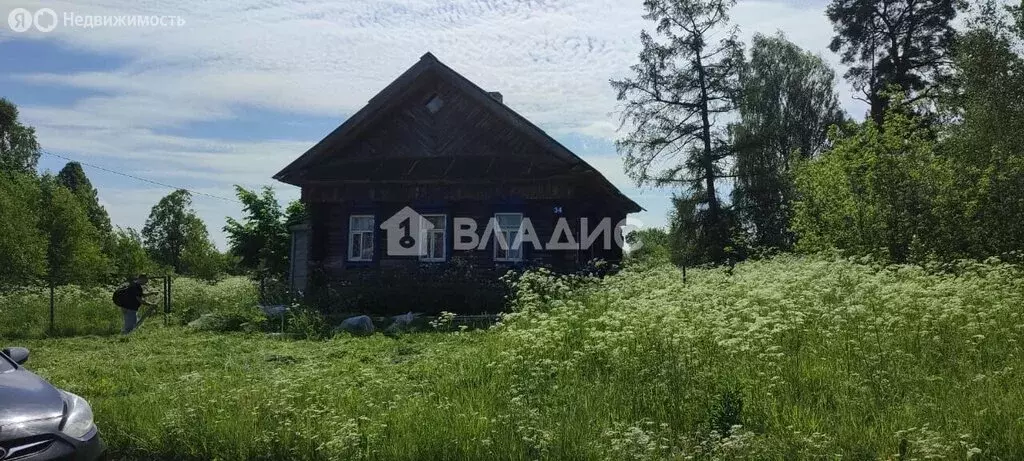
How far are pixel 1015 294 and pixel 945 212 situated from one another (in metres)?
8.09

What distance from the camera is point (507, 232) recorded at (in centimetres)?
1953

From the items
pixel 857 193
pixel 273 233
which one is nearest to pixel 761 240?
pixel 857 193

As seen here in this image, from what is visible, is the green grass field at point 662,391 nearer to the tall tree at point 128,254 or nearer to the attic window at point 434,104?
the attic window at point 434,104

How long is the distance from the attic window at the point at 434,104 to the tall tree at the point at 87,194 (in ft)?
131

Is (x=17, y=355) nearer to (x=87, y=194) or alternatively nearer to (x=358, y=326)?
(x=358, y=326)

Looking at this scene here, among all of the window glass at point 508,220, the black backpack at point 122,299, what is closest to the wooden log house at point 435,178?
→ the window glass at point 508,220

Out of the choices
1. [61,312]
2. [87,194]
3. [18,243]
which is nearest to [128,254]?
[87,194]

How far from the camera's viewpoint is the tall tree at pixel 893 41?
30250 mm

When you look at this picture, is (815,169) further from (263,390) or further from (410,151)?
(263,390)

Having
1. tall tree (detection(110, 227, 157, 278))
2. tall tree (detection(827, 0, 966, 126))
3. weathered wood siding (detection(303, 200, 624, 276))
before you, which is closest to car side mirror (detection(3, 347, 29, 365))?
weathered wood siding (detection(303, 200, 624, 276))

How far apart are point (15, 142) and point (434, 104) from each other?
41540 millimetres

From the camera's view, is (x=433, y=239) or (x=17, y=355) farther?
(x=433, y=239)

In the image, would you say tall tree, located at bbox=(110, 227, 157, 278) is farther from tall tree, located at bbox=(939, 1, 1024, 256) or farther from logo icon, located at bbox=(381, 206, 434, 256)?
tall tree, located at bbox=(939, 1, 1024, 256)

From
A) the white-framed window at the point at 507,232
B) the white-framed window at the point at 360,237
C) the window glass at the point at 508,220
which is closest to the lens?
the white-framed window at the point at 507,232
